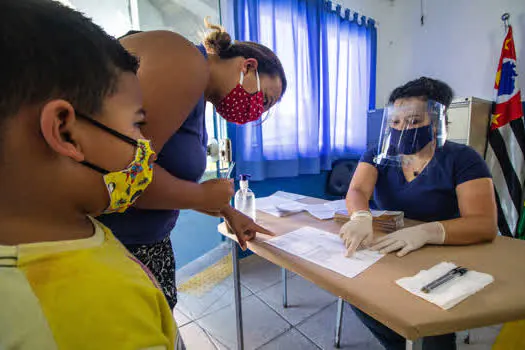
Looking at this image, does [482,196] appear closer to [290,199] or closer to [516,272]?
[516,272]

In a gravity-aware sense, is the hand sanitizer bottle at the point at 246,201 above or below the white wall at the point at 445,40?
below

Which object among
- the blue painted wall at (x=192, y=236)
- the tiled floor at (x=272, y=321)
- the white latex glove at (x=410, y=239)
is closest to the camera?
the white latex glove at (x=410, y=239)

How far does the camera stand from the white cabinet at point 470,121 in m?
1.91

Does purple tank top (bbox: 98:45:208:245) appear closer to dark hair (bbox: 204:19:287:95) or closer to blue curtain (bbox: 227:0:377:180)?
dark hair (bbox: 204:19:287:95)

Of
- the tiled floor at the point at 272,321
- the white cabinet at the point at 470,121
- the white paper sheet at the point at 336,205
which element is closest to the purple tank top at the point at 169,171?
the white paper sheet at the point at 336,205

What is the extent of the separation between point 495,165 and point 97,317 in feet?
8.63

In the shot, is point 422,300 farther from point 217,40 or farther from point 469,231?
point 217,40

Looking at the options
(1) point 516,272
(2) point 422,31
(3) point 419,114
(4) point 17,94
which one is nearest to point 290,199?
(3) point 419,114

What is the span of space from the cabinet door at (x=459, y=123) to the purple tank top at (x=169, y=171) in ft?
6.48

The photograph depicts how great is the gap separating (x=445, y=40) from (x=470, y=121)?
110 cm

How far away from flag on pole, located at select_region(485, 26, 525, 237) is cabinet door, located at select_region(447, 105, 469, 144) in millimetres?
256

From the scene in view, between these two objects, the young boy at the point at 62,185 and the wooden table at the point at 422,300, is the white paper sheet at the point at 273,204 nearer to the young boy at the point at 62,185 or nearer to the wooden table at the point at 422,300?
the wooden table at the point at 422,300

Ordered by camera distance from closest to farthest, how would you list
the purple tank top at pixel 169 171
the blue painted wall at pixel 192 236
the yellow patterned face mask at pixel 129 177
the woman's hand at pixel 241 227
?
the yellow patterned face mask at pixel 129 177 < the purple tank top at pixel 169 171 < the woman's hand at pixel 241 227 < the blue painted wall at pixel 192 236

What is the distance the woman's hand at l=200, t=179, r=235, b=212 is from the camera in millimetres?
677
